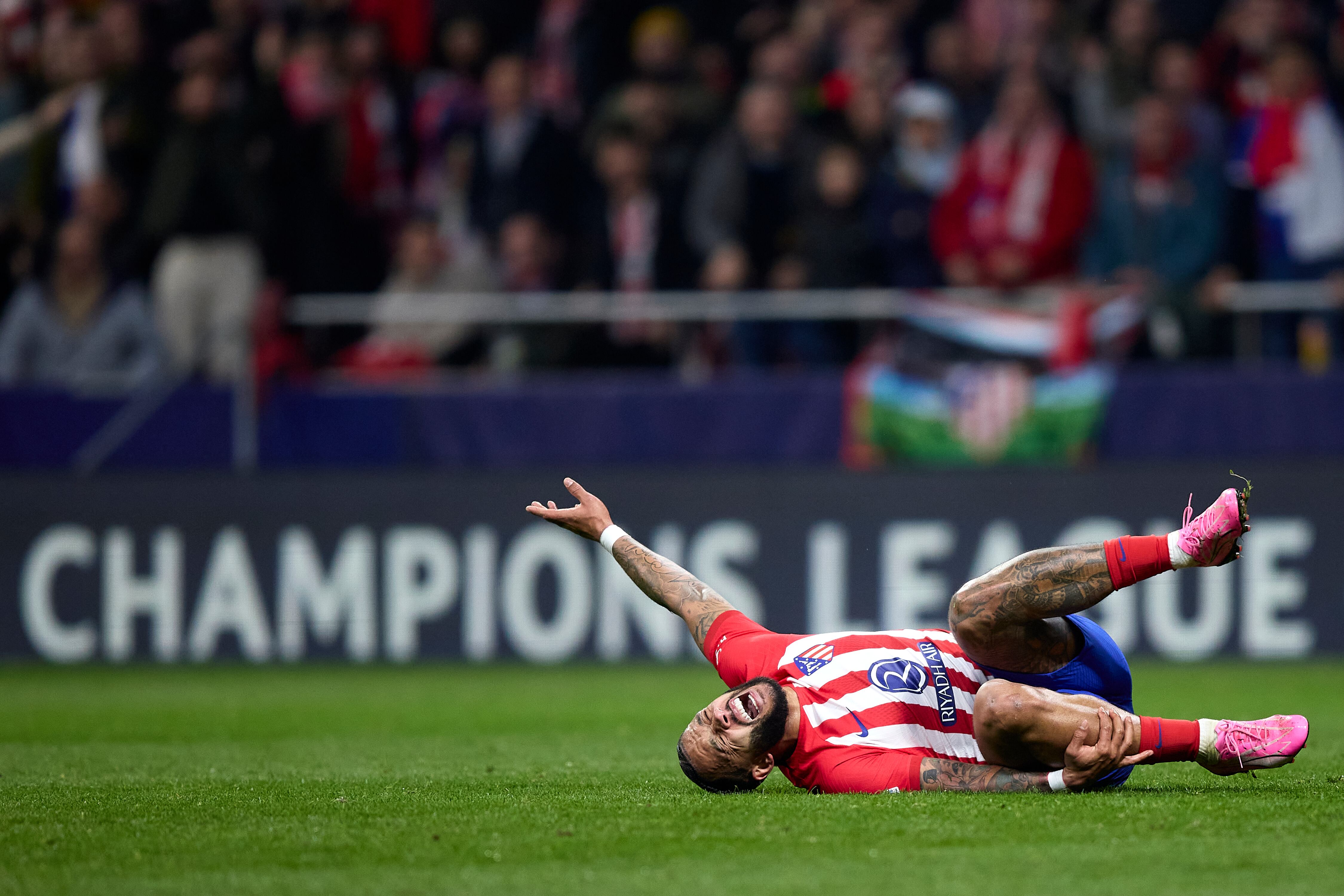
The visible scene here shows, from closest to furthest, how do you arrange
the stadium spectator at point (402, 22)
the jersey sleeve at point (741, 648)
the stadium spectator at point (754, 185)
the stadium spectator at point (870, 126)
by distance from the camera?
the jersey sleeve at point (741, 648) < the stadium spectator at point (870, 126) < the stadium spectator at point (754, 185) < the stadium spectator at point (402, 22)

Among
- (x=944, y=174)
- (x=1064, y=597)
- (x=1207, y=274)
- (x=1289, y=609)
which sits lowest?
(x=1289, y=609)

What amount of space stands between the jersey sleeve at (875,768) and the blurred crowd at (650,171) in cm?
724

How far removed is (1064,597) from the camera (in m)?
5.95

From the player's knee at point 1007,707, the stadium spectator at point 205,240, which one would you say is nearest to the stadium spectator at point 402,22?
the stadium spectator at point 205,240

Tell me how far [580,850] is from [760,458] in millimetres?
8304

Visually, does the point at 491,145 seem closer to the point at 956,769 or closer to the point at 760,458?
the point at 760,458

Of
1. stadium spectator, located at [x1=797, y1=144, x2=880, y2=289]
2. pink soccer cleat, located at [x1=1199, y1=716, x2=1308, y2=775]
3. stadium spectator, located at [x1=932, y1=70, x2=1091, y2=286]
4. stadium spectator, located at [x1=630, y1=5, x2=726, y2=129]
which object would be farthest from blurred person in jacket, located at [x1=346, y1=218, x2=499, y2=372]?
pink soccer cleat, located at [x1=1199, y1=716, x2=1308, y2=775]

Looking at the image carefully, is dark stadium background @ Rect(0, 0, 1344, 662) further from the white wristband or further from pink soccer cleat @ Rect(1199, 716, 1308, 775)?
pink soccer cleat @ Rect(1199, 716, 1308, 775)

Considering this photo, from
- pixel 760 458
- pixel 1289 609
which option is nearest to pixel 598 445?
pixel 760 458

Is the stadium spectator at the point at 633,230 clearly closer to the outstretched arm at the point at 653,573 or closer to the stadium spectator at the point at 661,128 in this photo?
the stadium spectator at the point at 661,128

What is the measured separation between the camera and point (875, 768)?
6.20 metres

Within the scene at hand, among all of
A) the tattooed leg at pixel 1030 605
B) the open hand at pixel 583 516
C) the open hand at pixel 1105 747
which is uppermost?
the open hand at pixel 583 516

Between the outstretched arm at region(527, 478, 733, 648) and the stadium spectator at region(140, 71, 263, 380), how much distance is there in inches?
292

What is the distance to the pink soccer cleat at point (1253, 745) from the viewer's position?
5762mm
